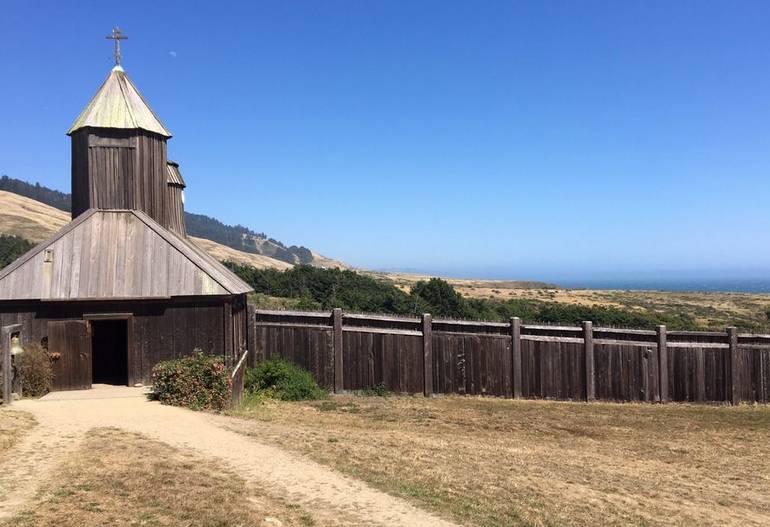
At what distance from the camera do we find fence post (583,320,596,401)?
17.5m

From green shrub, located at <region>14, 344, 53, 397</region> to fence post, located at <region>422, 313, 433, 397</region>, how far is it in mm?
10112

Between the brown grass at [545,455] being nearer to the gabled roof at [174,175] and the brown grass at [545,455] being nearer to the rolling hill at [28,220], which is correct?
the gabled roof at [174,175]

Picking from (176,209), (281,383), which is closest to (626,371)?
(281,383)

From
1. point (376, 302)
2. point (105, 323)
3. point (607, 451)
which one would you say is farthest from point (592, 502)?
point (376, 302)

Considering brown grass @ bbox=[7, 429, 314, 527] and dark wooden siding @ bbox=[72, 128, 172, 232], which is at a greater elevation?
dark wooden siding @ bbox=[72, 128, 172, 232]

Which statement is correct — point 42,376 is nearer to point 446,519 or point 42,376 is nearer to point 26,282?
point 26,282

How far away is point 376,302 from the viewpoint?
131ft

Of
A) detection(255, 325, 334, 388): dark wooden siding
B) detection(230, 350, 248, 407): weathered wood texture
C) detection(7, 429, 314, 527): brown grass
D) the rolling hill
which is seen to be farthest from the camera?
the rolling hill

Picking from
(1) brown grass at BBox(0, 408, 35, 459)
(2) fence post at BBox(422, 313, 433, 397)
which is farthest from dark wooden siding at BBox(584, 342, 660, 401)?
(1) brown grass at BBox(0, 408, 35, 459)

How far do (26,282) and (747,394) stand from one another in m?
20.2

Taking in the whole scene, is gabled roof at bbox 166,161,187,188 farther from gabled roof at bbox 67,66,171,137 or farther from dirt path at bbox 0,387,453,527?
dirt path at bbox 0,387,453,527

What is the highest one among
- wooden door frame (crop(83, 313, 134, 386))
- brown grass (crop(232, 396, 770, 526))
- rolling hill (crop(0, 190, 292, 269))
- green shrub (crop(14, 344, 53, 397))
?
rolling hill (crop(0, 190, 292, 269))

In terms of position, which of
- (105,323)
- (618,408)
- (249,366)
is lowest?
(618,408)

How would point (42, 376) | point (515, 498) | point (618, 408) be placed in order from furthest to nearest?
point (618, 408)
point (42, 376)
point (515, 498)
